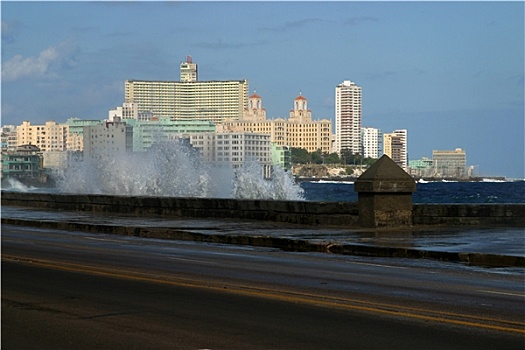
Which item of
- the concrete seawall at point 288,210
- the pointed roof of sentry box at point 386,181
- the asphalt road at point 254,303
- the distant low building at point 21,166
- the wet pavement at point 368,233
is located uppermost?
the distant low building at point 21,166

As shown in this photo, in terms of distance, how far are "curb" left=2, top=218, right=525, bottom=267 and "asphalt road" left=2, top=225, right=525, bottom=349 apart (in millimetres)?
684

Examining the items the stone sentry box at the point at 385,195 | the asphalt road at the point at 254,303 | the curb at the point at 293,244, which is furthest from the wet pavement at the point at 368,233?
the asphalt road at the point at 254,303

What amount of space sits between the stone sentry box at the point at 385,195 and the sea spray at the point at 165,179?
34.5 m

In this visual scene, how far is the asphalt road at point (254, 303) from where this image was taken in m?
9.09

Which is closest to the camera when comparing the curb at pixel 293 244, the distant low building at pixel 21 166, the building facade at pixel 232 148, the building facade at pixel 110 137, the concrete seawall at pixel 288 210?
the curb at pixel 293 244

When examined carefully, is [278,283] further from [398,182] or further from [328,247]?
[398,182]

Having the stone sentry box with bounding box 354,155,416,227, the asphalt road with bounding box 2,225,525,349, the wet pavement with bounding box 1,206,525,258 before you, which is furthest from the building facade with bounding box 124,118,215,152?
the asphalt road with bounding box 2,225,525,349

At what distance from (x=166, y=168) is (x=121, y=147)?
55333 millimetres

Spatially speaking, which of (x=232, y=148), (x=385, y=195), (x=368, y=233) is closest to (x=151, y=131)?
(x=232, y=148)

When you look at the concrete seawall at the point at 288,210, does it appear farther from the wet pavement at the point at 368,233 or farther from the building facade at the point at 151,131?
the building facade at the point at 151,131

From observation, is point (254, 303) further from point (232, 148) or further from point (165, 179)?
point (232, 148)

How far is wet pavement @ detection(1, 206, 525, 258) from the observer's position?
18.4 meters

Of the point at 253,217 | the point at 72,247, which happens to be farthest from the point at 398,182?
the point at 72,247

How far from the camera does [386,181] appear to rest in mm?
22641
